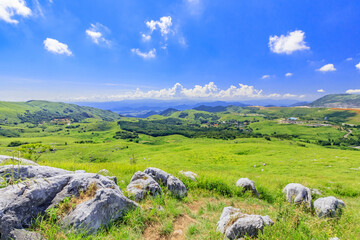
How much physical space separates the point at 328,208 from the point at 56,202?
13.9 meters

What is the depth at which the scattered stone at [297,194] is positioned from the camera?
31.8ft

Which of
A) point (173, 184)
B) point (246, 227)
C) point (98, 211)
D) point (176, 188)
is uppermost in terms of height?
point (98, 211)

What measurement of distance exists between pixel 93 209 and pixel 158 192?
393cm

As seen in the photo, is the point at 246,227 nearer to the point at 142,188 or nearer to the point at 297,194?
the point at 142,188

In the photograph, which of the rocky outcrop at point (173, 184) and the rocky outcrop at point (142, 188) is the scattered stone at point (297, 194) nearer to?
the rocky outcrop at point (173, 184)

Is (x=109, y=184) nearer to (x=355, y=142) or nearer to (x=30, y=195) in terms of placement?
(x=30, y=195)

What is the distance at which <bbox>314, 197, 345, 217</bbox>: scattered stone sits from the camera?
27.0 ft

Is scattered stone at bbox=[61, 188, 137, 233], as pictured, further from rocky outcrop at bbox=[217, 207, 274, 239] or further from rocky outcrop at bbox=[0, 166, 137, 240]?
rocky outcrop at bbox=[217, 207, 274, 239]

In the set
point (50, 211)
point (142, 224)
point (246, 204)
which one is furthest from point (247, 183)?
point (50, 211)

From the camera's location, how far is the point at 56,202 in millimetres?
6207

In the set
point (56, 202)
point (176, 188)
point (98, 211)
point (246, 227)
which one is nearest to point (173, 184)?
point (176, 188)

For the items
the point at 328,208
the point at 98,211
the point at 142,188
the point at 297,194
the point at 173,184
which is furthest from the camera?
the point at 297,194

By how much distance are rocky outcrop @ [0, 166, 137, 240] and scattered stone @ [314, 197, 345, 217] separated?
1057 cm

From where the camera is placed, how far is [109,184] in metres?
7.79
